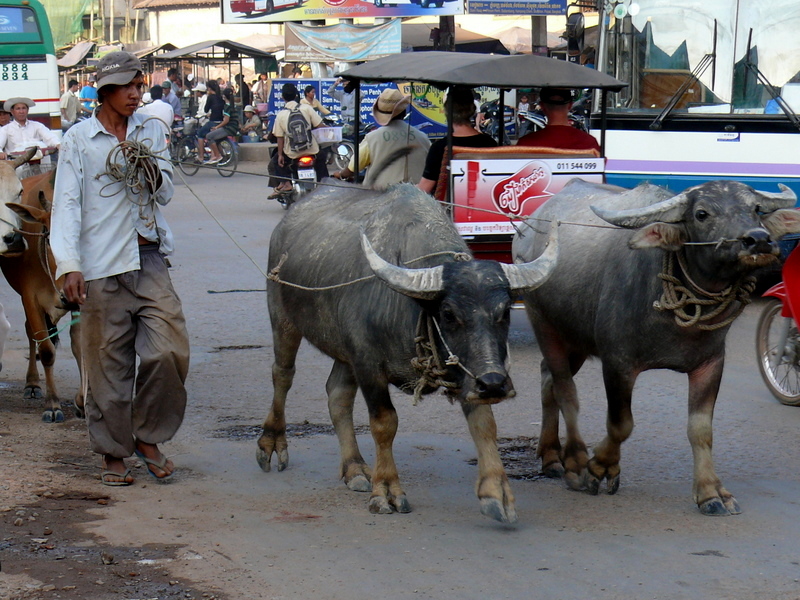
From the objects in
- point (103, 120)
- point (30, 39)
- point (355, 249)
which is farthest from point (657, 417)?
point (30, 39)

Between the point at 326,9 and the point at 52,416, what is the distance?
2050 cm

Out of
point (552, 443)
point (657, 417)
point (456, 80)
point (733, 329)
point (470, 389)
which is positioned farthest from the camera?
point (733, 329)

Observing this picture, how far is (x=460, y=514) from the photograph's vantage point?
5.27 metres

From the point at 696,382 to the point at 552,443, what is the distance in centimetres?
95

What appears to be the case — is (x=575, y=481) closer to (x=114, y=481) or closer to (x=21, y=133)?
(x=114, y=481)

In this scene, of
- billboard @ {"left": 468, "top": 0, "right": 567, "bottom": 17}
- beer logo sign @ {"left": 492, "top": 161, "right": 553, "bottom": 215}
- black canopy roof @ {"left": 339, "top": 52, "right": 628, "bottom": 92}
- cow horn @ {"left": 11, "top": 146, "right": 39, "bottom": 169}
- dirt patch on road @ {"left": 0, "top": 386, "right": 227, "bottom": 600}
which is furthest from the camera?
billboard @ {"left": 468, "top": 0, "right": 567, "bottom": 17}

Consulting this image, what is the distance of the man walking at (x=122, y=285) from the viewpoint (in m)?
5.70

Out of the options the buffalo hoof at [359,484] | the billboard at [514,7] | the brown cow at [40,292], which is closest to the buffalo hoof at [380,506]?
the buffalo hoof at [359,484]

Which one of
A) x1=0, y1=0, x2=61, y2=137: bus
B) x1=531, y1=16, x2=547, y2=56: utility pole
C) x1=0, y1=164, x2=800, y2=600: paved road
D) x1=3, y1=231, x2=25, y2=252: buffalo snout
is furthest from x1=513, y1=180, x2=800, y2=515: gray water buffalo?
x1=531, y1=16, x2=547, y2=56: utility pole

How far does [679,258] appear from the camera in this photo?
523cm

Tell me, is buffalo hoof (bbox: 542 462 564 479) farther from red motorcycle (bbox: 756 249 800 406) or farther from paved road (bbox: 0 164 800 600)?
red motorcycle (bbox: 756 249 800 406)

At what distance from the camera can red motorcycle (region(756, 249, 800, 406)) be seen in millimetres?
7211

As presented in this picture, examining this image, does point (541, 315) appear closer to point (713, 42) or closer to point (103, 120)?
point (103, 120)

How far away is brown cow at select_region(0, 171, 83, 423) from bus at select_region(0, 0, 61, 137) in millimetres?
12427
